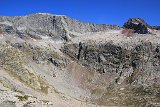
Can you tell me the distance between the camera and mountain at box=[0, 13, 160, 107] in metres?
134

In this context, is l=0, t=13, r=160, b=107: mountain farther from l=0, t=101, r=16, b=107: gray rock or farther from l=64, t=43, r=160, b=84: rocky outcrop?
l=0, t=101, r=16, b=107: gray rock

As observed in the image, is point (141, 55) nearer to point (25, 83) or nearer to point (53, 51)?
point (53, 51)

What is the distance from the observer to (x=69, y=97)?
137 meters

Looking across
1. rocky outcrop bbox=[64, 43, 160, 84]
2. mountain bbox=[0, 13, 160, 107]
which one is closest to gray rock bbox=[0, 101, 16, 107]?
mountain bbox=[0, 13, 160, 107]

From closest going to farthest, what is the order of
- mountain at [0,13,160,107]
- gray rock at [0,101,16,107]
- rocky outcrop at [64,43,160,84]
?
1. gray rock at [0,101,16,107]
2. mountain at [0,13,160,107]
3. rocky outcrop at [64,43,160,84]

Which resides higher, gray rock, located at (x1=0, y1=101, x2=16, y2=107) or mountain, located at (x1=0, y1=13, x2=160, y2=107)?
mountain, located at (x1=0, y1=13, x2=160, y2=107)

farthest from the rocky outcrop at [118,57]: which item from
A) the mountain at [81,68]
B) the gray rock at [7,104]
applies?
the gray rock at [7,104]

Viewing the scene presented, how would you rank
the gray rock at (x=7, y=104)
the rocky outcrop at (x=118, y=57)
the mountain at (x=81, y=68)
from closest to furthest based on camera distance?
the gray rock at (x=7, y=104) < the mountain at (x=81, y=68) < the rocky outcrop at (x=118, y=57)

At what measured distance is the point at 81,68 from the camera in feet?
570

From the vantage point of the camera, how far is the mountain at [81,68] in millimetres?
134500

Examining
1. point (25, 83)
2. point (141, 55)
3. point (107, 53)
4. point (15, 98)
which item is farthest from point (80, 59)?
point (15, 98)

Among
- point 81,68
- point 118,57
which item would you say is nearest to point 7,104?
point 81,68

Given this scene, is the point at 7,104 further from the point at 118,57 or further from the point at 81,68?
the point at 118,57

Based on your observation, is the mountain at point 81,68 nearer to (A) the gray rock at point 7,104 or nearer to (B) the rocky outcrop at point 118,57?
(B) the rocky outcrop at point 118,57
